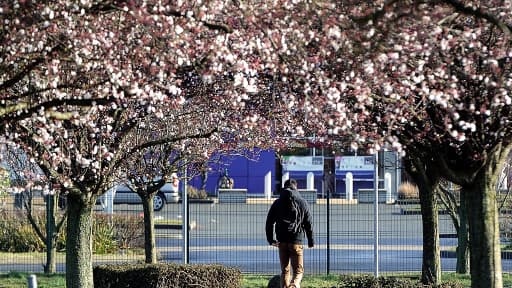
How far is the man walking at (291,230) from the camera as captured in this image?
1216 centimetres

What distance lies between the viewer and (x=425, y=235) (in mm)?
11531

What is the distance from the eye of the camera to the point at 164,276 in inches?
461

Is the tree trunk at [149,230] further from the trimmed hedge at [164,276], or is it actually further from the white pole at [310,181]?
the white pole at [310,181]

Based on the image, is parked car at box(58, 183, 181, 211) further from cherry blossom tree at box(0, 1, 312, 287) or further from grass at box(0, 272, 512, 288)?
cherry blossom tree at box(0, 1, 312, 287)

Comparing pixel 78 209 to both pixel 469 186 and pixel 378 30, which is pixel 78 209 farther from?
pixel 378 30

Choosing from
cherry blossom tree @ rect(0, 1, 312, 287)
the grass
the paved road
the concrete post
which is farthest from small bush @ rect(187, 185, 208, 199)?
cherry blossom tree @ rect(0, 1, 312, 287)

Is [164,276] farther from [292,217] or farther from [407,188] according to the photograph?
[407,188]

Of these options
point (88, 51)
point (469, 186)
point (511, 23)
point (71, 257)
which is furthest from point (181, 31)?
point (71, 257)

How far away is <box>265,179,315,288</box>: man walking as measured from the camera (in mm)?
12164

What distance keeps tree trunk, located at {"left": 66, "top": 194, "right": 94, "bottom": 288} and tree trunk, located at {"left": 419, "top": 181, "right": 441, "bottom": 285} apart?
4172 mm

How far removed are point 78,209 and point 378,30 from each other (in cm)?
506

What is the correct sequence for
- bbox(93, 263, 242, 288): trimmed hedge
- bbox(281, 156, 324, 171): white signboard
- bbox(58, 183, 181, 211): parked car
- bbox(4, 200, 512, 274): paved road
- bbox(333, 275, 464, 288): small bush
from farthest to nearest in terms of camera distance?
bbox(281, 156, 324, 171): white signboard → bbox(58, 183, 181, 211): parked car → bbox(4, 200, 512, 274): paved road → bbox(93, 263, 242, 288): trimmed hedge → bbox(333, 275, 464, 288): small bush

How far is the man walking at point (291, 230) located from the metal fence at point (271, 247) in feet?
7.03

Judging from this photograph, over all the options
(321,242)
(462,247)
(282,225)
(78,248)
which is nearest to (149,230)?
(282,225)
